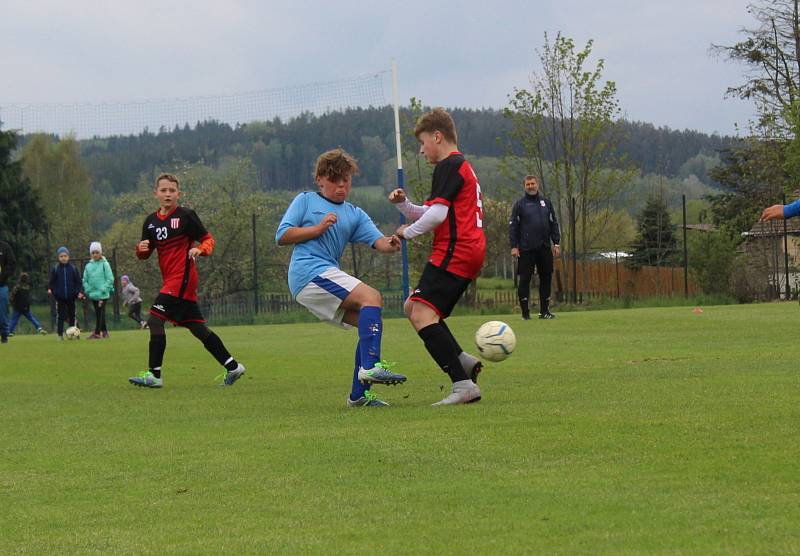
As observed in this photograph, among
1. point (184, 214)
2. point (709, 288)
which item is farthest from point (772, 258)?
point (184, 214)

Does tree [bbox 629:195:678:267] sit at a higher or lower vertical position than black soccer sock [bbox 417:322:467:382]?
higher

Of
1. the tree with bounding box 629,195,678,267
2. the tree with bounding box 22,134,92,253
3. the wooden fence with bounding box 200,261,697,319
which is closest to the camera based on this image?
the wooden fence with bounding box 200,261,697,319

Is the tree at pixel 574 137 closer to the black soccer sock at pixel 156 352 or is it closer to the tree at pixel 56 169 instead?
the black soccer sock at pixel 156 352

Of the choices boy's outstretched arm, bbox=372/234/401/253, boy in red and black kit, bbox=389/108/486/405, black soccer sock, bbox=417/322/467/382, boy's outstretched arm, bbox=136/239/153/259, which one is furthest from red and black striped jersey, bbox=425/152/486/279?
boy's outstretched arm, bbox=136/239/153/259

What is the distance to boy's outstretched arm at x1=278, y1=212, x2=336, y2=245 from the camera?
8.07 metres

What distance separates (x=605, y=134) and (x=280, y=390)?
28.6 m

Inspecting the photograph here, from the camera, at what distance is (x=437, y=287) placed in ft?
24.9

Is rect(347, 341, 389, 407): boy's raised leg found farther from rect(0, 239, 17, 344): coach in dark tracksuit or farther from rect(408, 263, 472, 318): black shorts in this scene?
rect(0, 239, 17, 344): coach in dark tracksuit

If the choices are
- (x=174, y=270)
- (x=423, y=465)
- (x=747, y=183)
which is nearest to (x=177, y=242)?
(x=174, y=270)

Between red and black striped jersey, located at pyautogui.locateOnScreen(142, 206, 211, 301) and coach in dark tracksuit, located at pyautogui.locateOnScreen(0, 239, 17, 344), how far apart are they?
418 inches

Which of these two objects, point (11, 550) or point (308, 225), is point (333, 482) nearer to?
point (11, 550)

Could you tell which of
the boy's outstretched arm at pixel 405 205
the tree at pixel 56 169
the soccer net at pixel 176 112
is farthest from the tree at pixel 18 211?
the boy's outstretched arm at pixel 405 205

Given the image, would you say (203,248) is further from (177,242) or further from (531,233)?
(531,233)

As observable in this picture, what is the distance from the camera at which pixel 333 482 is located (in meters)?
4.93
